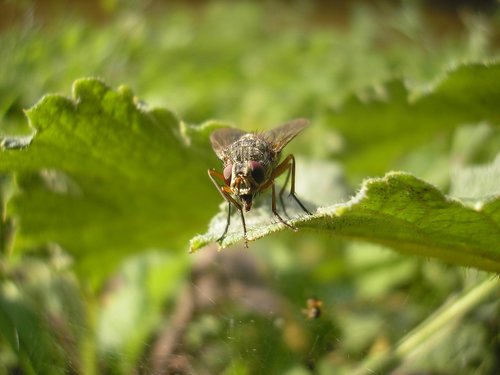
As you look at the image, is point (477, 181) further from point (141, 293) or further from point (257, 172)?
point (141, 293)

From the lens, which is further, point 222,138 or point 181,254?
point 181,254

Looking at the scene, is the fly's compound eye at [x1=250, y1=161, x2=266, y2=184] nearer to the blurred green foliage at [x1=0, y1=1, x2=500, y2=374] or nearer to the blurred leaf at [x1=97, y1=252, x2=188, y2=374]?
the blurred green foliage at [x1=0, y1=1, x2=500, y2=374]

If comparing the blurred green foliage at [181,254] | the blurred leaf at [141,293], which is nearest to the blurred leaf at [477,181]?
the blurred green foliage at [181,254]

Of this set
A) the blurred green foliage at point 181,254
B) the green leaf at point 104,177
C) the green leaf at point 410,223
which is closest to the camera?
the green leaf at point 410,223

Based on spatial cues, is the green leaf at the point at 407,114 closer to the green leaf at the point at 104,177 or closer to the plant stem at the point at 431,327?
the plant stem at the point at 431,327

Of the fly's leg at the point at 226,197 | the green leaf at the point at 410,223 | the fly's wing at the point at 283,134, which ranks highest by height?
the fly's wing at the point at 283,134

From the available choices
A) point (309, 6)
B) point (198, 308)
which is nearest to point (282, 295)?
point (198, 308)

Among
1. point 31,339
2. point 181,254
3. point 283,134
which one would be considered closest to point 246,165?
point 283,134

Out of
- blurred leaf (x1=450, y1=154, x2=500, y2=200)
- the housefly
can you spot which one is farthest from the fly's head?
blurred leaf (x1=450, y1=154, x2=500, y2=200)

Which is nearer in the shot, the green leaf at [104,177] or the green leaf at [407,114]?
the green leaf at [104,177]
